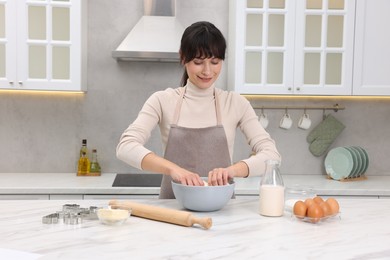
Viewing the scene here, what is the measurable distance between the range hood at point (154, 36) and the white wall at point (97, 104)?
0.21 m

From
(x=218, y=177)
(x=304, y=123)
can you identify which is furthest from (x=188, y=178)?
(x=304, y=123)

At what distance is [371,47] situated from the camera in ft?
10.8

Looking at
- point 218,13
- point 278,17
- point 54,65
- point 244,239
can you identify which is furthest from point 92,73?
point 244,239

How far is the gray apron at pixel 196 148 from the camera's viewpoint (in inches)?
84.9

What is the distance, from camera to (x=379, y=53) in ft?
10.8

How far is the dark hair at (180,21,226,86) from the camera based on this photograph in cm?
192

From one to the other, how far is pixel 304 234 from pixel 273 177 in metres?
0.30

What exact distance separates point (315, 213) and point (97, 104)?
2300mm

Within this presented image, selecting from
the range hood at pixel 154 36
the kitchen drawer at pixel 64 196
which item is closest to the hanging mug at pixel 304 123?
the range hood at pixel 154 36

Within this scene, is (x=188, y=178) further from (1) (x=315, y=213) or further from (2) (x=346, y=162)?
(2) (x=346, y=162)

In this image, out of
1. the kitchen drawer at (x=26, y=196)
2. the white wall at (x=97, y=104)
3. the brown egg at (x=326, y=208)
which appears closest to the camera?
the brown egg at (x=326, y=208)

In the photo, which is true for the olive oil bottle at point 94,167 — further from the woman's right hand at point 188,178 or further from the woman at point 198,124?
the woman's right hand at point 188,178

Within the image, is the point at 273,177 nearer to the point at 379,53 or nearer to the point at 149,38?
the point at 149,38

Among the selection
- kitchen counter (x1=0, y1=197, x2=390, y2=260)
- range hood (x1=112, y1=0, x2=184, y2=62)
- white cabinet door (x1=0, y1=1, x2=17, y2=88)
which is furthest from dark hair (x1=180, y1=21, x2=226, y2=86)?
white cabinet door (x1=0, y1=1, x2=17, y2=88)
